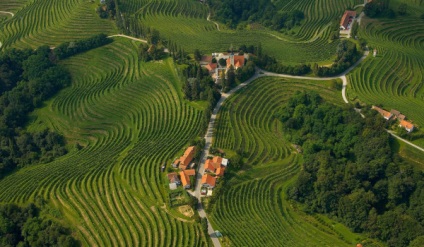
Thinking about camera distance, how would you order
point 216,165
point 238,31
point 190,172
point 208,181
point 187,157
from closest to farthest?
point 208,181 < point 190,172 < point 216,165 < point 187,157 < point 238,31

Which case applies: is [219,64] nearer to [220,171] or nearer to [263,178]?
[263,178]

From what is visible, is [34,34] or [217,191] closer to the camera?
[217,191]

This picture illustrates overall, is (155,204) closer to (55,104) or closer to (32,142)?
(32,142)

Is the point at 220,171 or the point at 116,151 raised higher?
the point at 220,171

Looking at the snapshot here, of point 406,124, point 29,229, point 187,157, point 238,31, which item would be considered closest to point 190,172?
point 187,157

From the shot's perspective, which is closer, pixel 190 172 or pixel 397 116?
pixel 190 172

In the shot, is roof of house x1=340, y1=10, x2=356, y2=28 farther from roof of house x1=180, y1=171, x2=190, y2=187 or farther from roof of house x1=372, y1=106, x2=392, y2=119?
roof of house x1=180, y1=171, x2=190, y2=187

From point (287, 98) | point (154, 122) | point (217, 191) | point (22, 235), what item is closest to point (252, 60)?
point (287, 98)
